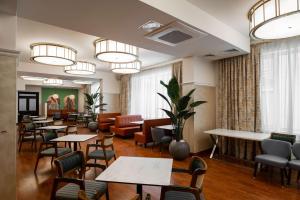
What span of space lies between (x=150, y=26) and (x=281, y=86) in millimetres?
3433

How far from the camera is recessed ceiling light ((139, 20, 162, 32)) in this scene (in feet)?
9.20

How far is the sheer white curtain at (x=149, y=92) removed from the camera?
7.13m

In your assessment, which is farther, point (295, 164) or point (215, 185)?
point (215, 185)

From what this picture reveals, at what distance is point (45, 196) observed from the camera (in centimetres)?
276

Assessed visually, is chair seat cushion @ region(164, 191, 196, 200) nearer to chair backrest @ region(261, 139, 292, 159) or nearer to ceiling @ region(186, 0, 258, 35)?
chair backrest @ region(261, 139, 292, 159)

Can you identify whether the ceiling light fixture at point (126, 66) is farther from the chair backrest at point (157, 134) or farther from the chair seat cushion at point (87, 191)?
the chair seat cushion at point (87, 191)

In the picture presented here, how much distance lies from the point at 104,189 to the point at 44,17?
2.53 metres

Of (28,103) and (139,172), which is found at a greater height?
(28,103)

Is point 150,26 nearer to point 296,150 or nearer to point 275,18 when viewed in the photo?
point 275,18

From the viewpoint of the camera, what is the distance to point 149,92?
7.76 meters

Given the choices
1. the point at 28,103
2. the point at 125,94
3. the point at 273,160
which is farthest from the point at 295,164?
the point at 28,103

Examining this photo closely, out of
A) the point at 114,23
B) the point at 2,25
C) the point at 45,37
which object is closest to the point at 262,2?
the point at 114,23

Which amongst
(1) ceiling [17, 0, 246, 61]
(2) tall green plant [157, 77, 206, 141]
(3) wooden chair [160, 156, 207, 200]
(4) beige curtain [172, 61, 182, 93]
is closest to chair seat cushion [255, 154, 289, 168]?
(2) tall green plant [157, 77, 206, 141]

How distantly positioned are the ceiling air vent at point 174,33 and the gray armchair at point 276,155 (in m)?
2.60
